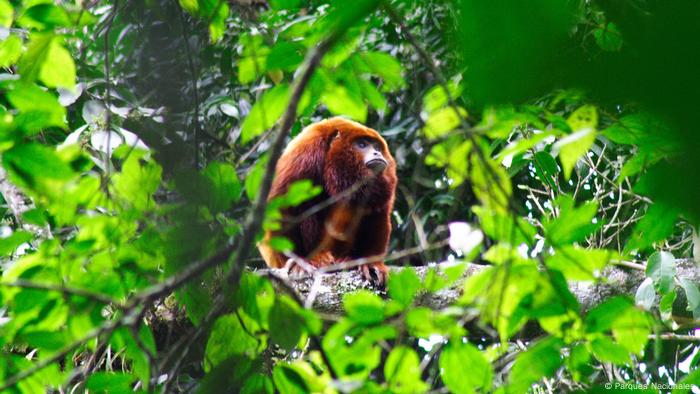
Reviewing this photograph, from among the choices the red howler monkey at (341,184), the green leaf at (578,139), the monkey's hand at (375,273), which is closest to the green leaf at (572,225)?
the green leaf at (578,139)

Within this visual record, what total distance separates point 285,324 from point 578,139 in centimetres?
63

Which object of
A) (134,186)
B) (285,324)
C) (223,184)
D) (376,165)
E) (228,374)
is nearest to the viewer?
(228,374)

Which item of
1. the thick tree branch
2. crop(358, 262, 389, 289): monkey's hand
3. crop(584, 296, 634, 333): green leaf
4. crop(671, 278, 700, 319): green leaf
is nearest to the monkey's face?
crop(358, 262, 389, 289): monkey's hand

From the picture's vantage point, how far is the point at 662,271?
2.38 m

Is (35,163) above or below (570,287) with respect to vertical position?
above

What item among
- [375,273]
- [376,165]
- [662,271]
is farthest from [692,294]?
[376,165]

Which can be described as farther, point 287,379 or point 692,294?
point 692,294

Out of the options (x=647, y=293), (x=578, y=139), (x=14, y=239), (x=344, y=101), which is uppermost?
(x=578, y=139)

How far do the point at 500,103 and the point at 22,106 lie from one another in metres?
1.66

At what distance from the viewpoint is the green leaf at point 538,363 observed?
157 centimetres

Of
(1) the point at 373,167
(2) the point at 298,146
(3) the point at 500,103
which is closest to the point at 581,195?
(1) the point at 373,167

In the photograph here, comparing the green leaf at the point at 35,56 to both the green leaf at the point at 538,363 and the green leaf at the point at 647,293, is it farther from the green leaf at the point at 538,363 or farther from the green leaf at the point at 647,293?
the green leaf at the point at 647,293

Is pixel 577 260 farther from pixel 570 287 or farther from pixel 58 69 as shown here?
pixel 570 287

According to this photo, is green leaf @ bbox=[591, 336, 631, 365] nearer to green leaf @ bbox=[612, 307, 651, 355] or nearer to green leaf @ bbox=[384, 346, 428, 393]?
green leaf @ bbox=[612, 307, 651, 355]
